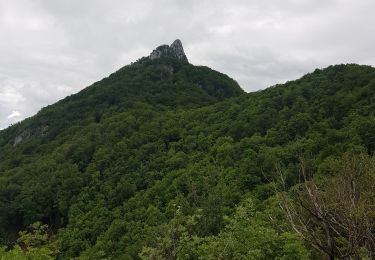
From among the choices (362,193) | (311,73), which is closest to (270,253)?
(362,193)

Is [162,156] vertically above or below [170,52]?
below

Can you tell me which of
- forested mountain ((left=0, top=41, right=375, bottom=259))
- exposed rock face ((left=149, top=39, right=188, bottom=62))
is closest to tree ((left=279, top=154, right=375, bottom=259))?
forested mountain ((left=0, top=41, right=375, bottom=259))

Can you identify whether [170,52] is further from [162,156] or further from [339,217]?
[339,217]

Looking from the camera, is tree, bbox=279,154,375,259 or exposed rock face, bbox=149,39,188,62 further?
exposed rock face, bbox=149,39,188,62

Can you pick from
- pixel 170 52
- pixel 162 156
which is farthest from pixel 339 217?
pixel 170 52

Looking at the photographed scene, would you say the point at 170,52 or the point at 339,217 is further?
the point at 170,52

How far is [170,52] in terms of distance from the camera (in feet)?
605

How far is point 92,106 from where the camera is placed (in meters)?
147

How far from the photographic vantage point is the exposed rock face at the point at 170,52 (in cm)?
18362

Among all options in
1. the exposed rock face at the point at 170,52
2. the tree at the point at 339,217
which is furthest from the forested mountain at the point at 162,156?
the exposed rock face at the point at 170,52

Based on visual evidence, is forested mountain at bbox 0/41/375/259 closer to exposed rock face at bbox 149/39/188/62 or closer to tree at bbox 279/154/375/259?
tree at bbox 279/154/375/259

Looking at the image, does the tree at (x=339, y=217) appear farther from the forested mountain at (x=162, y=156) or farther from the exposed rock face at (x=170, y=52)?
the exposed rock face at (x=170, y=52)

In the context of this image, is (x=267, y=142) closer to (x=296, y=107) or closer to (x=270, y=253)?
(x=296, y=107)

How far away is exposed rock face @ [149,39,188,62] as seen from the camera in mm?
183625
